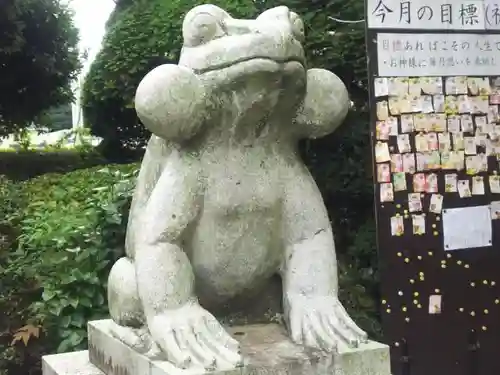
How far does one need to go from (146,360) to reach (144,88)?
2.24 feet

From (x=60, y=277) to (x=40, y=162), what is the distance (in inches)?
288

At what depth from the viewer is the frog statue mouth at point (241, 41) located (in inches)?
70.9

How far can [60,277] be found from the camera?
152 inches

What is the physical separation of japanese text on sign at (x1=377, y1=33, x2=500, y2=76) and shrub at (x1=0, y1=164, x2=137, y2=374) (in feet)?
5.50

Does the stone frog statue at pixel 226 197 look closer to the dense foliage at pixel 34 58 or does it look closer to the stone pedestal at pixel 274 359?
the stone pedestal at pixel 274 359

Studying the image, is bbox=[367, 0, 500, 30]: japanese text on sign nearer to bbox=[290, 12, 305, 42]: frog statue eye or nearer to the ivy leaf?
bbox=[290, 12, 305, 42]: frog statue eye

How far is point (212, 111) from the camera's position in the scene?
1.92m

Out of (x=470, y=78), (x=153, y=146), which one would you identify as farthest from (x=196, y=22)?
(x=470, y=78)

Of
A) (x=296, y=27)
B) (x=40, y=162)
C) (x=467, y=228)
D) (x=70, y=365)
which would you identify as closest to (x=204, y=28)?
(x=296, y=27)

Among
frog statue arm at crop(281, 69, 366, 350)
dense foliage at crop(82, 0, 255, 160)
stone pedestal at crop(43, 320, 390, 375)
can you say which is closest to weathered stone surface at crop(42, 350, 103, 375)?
stone pedestal at crop(43, 320, 390, 375)

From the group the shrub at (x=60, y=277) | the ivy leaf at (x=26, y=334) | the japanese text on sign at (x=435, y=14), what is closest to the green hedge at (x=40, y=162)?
the shrub at (x=60, y=277)

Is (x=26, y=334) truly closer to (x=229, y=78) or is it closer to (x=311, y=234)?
(x=311, y=234)

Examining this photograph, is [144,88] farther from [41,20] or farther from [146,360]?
[41,20]

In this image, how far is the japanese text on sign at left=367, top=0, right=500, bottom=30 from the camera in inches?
132
